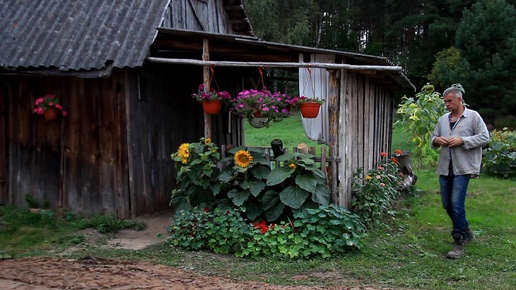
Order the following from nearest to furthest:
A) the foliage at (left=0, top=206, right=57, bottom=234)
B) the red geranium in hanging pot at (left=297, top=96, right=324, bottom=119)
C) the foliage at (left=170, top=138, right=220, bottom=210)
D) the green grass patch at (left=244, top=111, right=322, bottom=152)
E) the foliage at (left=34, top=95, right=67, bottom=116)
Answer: the red geranium in hanging pot at (left=297, top=96, right=324, bottom=119), the foliage at (left=170, top=138, right=220, bottom=210), the foliage at (left=0, top=206, right=57, bottom=234), the foliage at (left=34, top=95, right=67, bottom=116), the green grass patch at (left=244, top=111, right=322, bottom=152)

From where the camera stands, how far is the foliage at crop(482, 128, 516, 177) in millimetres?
12688

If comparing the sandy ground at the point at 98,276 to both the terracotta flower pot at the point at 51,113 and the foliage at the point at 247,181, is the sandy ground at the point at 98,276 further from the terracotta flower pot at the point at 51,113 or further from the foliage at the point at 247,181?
the terracotta flower pot at the point at 51,113

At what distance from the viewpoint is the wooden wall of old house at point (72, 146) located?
25.8 ft

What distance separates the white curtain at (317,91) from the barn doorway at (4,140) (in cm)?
479

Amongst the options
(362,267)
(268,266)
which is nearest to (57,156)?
(268,266)

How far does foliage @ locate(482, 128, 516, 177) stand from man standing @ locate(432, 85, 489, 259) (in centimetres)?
722

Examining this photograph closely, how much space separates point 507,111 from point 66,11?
19402 millimetres

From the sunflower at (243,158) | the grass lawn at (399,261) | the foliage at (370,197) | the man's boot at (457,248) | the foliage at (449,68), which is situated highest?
the foliage at (449,68)

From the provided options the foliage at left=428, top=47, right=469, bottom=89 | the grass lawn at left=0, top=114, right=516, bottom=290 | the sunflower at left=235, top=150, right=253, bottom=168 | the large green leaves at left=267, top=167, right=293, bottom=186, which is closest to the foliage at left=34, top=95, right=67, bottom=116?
the grass lawn at left=0, top=114, right=516, bottom=290

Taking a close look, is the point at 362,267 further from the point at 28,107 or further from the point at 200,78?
the point at 28,107

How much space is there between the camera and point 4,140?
27.9 feet

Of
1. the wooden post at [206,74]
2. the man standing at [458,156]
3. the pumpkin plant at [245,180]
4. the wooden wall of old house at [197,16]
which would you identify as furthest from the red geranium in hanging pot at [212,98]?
the man standing at [458,156]

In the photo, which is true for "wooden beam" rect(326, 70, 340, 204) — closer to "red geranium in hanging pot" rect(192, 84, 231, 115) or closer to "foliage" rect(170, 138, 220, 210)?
"red geranium in hanging pot" rect(192, 84, 231, 115)

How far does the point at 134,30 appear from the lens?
7.97 metres
